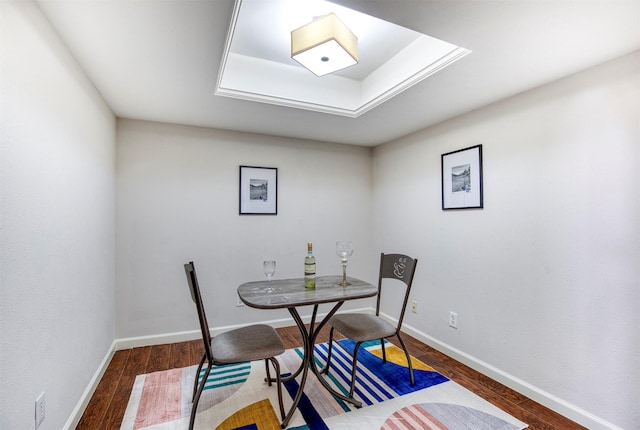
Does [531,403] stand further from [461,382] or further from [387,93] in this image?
[387,93]

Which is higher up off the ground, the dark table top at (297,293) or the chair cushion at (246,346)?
the dark table top at (297,293)

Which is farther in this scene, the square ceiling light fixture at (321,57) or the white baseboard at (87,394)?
the square ceiling light fixture at (321,57)

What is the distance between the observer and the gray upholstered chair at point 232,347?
173 centimetres

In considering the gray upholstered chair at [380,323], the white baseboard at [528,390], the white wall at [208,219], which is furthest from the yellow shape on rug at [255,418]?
the white baseboard at [528,390]

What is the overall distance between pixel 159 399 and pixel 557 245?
2.88 meters

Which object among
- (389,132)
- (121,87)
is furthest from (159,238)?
(389,132)

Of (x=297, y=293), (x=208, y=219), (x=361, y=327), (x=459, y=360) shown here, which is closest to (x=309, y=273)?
(x=297, y=293)

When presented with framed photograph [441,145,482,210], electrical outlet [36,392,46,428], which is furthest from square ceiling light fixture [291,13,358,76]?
electrical outlet [36,392,46,428]

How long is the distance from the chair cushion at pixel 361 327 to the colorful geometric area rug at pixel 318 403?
1.37 ft

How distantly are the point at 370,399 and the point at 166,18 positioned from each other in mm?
2537

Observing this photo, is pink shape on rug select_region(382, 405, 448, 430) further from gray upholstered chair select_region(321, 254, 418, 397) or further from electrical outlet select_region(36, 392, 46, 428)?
electrical outlet select_region(36, 392, 46, 428)

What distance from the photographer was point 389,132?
130 inches

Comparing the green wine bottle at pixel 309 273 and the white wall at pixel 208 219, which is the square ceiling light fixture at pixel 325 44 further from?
the white wall at pixel 208 219

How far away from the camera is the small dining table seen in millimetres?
1829
